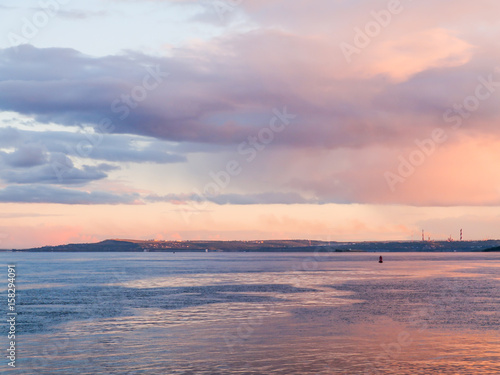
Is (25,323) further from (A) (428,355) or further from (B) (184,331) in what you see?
(A) (428,355)

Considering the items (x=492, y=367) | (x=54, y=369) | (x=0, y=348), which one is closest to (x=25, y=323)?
(x=0, y=348)

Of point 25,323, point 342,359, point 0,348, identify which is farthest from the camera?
point 25,323

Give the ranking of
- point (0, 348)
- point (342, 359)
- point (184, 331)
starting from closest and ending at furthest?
point (342, 359)
point (0, 348)
point (184, 331)

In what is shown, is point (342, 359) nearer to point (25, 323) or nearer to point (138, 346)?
point (138, 346)

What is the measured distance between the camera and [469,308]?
205 ft

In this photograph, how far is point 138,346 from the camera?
134 ft

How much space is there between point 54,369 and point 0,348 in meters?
8.63

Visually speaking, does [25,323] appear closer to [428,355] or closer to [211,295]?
[211,295]

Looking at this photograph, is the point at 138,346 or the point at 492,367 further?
the point at 138,346

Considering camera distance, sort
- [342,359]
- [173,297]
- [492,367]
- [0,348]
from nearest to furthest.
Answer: [492,367] → [342,359] → [0,348] → [173,297]

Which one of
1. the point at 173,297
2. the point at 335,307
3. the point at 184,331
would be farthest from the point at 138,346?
the point at 173,297

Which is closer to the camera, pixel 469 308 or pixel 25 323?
pixel 25 323

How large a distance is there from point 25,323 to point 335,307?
32.4 m

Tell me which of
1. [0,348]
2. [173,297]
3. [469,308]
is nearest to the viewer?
[0,348]
